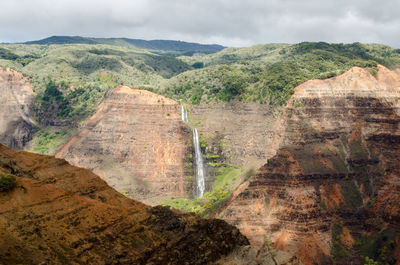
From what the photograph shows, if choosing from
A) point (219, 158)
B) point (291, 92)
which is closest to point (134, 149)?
point (219, 158)

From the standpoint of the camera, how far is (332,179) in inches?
2948

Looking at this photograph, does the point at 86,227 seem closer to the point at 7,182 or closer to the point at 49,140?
the point at 7,182

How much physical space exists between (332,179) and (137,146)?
144 ft

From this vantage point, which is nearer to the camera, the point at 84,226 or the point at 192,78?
the point at 84,226

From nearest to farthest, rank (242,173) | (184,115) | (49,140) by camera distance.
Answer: (242,173) → (184,115) → (49,140)

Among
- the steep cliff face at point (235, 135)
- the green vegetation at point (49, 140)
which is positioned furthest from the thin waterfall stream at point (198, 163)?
the green vegetation at point (49, 140)

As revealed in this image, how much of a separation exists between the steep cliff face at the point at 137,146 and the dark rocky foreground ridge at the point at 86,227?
6056cm

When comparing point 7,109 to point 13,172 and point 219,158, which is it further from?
point 13,172

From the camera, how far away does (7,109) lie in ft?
423

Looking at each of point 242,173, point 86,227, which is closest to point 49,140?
point 242,173

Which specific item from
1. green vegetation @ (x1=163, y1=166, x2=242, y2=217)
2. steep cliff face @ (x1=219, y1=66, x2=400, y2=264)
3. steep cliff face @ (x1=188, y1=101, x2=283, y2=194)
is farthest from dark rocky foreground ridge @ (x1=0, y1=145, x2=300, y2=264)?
steep cliff face @ (x1=188, y1=101, x2=283, y2=194)

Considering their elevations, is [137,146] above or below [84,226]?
below

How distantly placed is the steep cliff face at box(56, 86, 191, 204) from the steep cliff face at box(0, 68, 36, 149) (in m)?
24.3

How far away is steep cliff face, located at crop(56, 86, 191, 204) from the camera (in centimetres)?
9594
